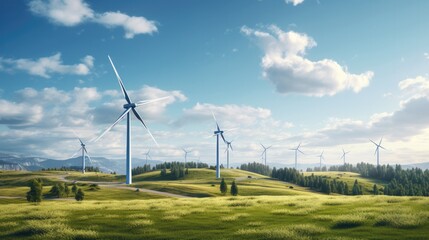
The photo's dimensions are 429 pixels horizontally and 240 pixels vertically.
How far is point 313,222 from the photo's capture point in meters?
32.9

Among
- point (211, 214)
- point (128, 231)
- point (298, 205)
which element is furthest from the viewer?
point (298, 205)

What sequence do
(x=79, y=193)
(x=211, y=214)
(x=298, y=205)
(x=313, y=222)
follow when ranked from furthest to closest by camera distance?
1. (x=79, y=193)
2. (x=298, y=205)
3. (x=211, y=214)
4. (x=313, y=222)

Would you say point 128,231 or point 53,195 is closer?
point 128,231

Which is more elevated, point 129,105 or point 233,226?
point 129,105

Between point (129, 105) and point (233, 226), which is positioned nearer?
point (233, 226)

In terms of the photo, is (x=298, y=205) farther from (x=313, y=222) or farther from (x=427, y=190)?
(x=427, y=190)

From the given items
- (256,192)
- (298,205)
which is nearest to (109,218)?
(298,205)

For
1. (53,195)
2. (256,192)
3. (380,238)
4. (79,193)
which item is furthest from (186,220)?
(256,192)

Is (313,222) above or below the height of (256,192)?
above

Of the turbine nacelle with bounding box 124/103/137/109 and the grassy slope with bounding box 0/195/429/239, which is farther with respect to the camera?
the turbine nacelle with bounding box 124/103/137/109

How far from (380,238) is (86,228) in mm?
22788

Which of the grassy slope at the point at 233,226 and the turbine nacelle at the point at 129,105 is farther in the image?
the turbine nacelle at the point at 129,105

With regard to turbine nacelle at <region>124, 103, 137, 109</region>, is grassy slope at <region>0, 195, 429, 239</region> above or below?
below

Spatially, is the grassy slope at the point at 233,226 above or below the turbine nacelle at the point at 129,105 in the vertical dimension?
below
